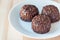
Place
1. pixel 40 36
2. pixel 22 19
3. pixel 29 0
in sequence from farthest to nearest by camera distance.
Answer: pixel 29 0, pixel 22 19, pixel 40 36

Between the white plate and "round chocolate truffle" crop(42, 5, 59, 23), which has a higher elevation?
"round chocolate truffle" crop(42, 5, 59, 23)

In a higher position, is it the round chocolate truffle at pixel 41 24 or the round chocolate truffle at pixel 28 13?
the round chocolate truffle at pixel 28 13

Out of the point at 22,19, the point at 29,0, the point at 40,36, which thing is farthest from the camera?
the point at 29,0

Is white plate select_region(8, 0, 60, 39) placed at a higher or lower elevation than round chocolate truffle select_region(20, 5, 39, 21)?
lower

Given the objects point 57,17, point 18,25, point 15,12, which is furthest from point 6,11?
point 57,17

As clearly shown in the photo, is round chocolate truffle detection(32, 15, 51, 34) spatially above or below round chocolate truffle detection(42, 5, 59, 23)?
below

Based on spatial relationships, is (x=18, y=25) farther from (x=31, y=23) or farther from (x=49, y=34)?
(x=49, y=34)
